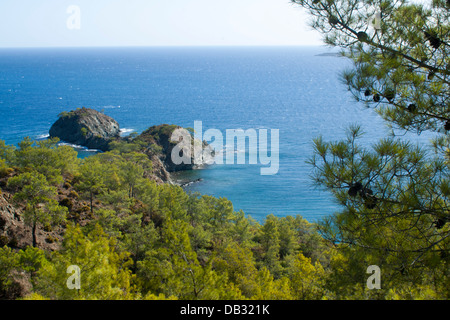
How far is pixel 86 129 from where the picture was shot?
68.1 metres

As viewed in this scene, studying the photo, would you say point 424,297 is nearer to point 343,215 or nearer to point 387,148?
point 343,215

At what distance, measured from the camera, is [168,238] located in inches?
489

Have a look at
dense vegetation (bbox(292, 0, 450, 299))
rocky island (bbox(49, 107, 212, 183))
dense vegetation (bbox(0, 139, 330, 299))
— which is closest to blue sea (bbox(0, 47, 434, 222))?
rocky island (bbox(49, 107, 212, 183))

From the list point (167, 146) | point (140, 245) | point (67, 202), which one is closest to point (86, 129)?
point (167, 146)

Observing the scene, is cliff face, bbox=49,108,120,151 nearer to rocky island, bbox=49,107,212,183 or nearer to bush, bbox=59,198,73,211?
rocky island, bbox=49,107,212,183

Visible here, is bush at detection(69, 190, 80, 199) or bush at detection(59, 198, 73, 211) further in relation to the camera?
bush at detection(69, 190, 80, 199)

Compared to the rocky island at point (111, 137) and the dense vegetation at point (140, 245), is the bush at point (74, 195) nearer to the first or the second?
the dense vegetation at point (140, 245)

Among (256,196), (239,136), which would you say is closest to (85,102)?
(239,136)

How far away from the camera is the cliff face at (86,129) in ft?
220

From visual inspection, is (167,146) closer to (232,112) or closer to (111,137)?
(111,137)

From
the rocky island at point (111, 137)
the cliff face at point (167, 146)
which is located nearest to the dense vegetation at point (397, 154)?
the rocky island at point (111, 137)

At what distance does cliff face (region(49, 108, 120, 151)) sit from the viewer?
67.1m

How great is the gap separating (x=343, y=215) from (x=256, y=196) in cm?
4173

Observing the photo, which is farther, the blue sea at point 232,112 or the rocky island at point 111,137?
the rocky island at point 111,137
